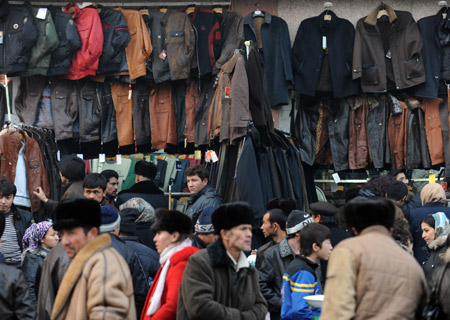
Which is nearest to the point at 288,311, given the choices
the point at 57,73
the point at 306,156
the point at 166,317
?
the point at 166,317

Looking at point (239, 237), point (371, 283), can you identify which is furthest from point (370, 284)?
point (239, 237)

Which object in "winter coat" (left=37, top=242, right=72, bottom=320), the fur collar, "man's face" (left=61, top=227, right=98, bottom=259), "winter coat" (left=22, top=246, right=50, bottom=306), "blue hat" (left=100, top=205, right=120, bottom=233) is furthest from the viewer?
"winter coat" (left=22, top=246, right=50, bottom=306)

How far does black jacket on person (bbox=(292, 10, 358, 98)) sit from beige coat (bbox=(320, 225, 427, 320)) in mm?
5763

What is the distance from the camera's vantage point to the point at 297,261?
6.30m

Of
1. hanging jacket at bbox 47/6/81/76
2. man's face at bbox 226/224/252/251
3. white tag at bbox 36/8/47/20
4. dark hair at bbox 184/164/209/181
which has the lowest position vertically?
man's face at bbox 226/224/252/251

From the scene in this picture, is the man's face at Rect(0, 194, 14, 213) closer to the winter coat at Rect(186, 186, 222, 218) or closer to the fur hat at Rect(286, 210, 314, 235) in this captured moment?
the winter coat at Rect(186, 186, 222, 218)

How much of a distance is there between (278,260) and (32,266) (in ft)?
7.39

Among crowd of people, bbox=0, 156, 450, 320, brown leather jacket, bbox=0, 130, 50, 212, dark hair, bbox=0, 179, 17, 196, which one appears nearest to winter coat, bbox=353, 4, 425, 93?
crowd of people, bbox=0, 156, 450, 320

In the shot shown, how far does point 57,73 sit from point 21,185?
1.55 meters

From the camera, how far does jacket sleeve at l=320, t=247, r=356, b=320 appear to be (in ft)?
14.0

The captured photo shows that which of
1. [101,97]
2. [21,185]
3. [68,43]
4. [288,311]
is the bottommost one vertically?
[288,311]

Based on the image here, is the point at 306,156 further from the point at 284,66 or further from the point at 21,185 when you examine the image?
the point at 21,185

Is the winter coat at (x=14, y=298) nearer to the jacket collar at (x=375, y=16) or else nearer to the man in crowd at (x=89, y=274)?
the man in crowd at (x=89, y=274)

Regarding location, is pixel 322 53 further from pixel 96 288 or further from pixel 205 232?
pixel 96 288
